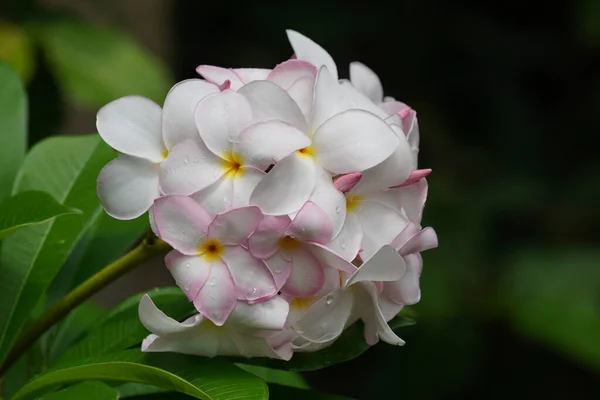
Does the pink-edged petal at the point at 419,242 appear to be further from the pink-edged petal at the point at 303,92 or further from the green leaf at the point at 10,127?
the green leaf at the point at 10,127

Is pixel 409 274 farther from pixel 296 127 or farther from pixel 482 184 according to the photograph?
pixel 482 184

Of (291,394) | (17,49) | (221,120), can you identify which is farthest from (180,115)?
(17,49)

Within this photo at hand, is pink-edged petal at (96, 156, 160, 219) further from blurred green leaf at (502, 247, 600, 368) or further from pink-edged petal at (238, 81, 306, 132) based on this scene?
blurred green leaf at (502, 247, 600, 368)

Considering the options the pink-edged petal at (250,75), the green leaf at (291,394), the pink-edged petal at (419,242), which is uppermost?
the pink-edged petal at (250,75)

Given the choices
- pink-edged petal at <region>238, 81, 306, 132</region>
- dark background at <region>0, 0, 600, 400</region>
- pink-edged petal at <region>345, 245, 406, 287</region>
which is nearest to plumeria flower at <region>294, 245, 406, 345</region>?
pink-edged petal at <region>345, 245, 406, 287</region>

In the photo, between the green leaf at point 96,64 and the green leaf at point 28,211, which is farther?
the green leaf at point 96,64

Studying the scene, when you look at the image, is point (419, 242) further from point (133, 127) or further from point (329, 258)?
point (133, 127)

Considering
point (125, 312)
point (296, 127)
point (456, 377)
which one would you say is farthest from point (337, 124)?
point (456, 377)

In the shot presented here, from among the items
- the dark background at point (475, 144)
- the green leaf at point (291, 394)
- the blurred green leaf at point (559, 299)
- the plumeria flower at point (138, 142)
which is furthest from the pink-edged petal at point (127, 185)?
the blurred green leaf at point (559, 299)
